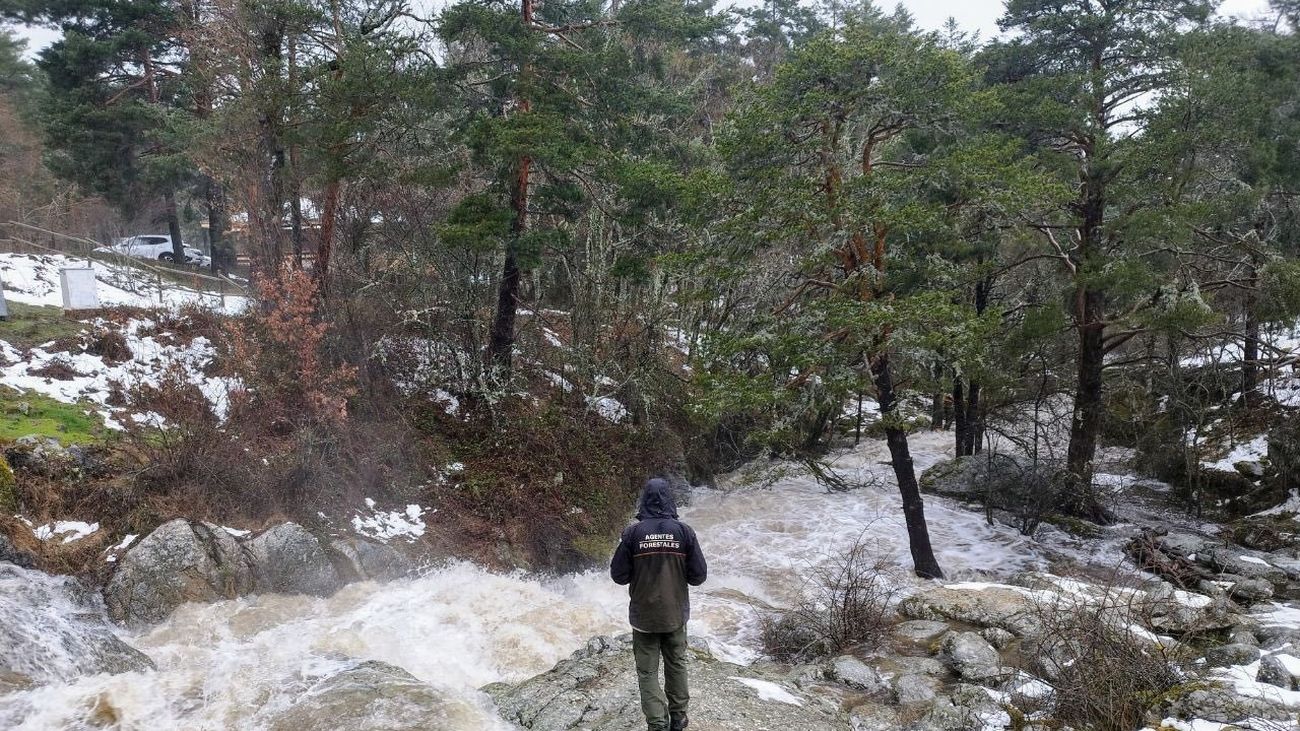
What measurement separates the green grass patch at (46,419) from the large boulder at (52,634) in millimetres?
2533

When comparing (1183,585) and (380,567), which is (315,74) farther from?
(1183,585)

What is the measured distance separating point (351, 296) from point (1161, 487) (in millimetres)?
17417

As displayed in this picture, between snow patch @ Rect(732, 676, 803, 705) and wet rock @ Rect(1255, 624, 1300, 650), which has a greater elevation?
wet rock @ Rect(1255, 624, 1300, 650)

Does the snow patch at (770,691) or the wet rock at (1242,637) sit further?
the wet rock at (1242,637)

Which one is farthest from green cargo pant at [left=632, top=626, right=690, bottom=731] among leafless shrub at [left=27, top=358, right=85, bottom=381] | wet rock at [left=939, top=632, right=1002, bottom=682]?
leafless shrub at [left=27, top=358, right=85, bottom=381]

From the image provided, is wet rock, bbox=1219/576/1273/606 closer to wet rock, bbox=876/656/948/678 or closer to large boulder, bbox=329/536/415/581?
wet rock, bbox=876/656/948/678

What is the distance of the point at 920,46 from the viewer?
999 cm

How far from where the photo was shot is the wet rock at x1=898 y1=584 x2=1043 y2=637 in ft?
28.1

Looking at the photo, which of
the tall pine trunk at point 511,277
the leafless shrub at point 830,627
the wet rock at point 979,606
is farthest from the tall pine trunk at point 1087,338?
the tall pine trunk at point 511,277

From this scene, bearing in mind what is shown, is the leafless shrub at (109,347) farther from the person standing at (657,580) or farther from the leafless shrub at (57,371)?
the person standing at (657,580)

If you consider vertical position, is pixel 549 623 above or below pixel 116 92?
below

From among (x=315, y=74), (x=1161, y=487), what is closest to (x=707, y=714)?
(x=315, y=74)

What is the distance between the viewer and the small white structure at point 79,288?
13.9m

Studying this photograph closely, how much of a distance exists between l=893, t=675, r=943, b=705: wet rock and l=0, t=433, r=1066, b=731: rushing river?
2000mm
